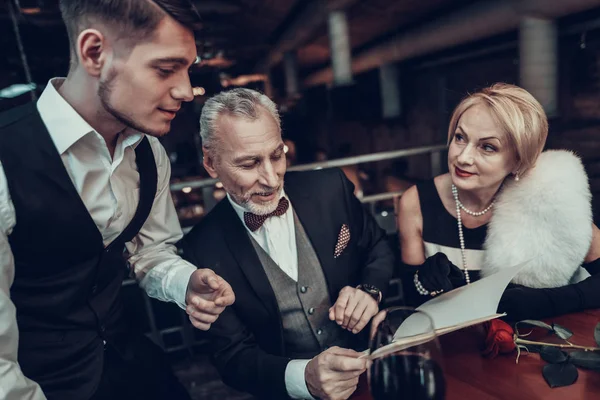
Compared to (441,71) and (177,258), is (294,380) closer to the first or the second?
(177,258)

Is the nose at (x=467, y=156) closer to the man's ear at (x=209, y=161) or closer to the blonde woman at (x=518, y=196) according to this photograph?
the blonde woman at (x=518, y=196)

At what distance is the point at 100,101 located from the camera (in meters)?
1.25

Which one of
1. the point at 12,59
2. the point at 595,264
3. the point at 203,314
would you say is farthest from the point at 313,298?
the point at 12,59

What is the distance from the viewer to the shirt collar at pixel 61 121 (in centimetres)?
124

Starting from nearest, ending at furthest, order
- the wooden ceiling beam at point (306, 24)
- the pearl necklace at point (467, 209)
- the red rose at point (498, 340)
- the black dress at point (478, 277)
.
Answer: the red rose at point (498, 340) → the black dress at point (478, 277) → the pearl necklace at point (467, 209) → the wooden ceiling beam at point (306, 24)

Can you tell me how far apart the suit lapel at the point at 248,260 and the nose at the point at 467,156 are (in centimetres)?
92

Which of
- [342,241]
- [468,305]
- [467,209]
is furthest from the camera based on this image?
[467,209]

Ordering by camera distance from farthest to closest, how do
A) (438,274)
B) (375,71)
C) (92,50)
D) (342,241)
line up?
1. (375,71)
2. (342,241)
3. (438,274)
4. (92,50)

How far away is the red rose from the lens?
1.10m

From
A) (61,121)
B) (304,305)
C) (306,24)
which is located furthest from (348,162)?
(306,24)

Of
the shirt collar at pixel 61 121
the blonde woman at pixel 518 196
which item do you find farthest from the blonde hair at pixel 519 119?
the shirt collar at pixel 61 121

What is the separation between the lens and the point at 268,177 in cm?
157

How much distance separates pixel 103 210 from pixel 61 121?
302mm

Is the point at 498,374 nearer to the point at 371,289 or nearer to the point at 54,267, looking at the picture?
the point at 371,289
